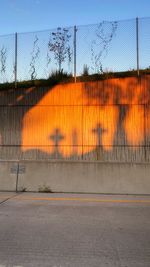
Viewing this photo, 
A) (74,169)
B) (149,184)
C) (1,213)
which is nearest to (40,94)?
(74,169)

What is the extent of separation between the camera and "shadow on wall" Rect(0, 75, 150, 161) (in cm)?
1523

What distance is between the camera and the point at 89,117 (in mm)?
15531

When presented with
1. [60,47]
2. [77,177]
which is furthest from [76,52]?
[77,177]

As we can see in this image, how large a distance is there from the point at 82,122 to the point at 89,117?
1.13 ft

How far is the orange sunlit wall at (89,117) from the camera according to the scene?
603 inches

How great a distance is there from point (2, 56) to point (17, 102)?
3548 millimetres

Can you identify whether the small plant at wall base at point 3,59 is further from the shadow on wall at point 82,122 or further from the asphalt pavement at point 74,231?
the asphalt pavement at point 74,231

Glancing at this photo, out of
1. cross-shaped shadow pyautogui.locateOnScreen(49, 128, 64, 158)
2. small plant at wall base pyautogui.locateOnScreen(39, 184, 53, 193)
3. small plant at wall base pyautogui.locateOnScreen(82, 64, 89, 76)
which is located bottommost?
small plant at wall base pyautogui.locateOnScreen(39, 184, 53, 193)

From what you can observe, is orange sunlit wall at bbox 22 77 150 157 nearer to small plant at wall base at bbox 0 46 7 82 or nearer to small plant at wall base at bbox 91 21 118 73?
small plant at wall base at bbox 91 21 118 73

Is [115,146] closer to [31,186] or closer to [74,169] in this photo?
[74,169]

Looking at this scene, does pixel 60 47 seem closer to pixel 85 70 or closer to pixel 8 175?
pixel 85 70

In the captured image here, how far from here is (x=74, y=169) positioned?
42.9ft

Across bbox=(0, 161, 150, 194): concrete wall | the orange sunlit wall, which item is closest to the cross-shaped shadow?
the orange sunlit wall

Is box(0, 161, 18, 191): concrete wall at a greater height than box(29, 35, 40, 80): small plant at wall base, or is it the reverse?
box(29, 35, 40, 80): small plant at wall base
